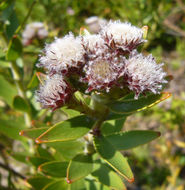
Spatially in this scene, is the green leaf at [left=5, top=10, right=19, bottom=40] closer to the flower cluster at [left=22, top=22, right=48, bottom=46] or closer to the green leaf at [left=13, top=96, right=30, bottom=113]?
the green leaf at [left=13, top=96, right=30, bottom=113]

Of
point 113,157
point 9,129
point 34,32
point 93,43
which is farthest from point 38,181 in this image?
point 34,32

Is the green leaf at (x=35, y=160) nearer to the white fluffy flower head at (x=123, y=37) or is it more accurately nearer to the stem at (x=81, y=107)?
the stem at (x=81, y=107)

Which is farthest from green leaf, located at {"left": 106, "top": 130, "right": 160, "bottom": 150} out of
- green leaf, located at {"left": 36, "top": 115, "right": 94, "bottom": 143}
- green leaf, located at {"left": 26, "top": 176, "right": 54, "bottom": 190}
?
green leaf, located at {"left": 26, "top": 176, "right": 54, "bottom": 190}

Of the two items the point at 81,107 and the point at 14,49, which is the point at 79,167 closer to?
the point at 81,107

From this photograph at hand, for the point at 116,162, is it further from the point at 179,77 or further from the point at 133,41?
the point at 179,77

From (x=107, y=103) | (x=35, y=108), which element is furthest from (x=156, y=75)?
(x=35, y=108)

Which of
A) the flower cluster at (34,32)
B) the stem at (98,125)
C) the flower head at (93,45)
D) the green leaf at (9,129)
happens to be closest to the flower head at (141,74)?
the flower head at (93,45)
